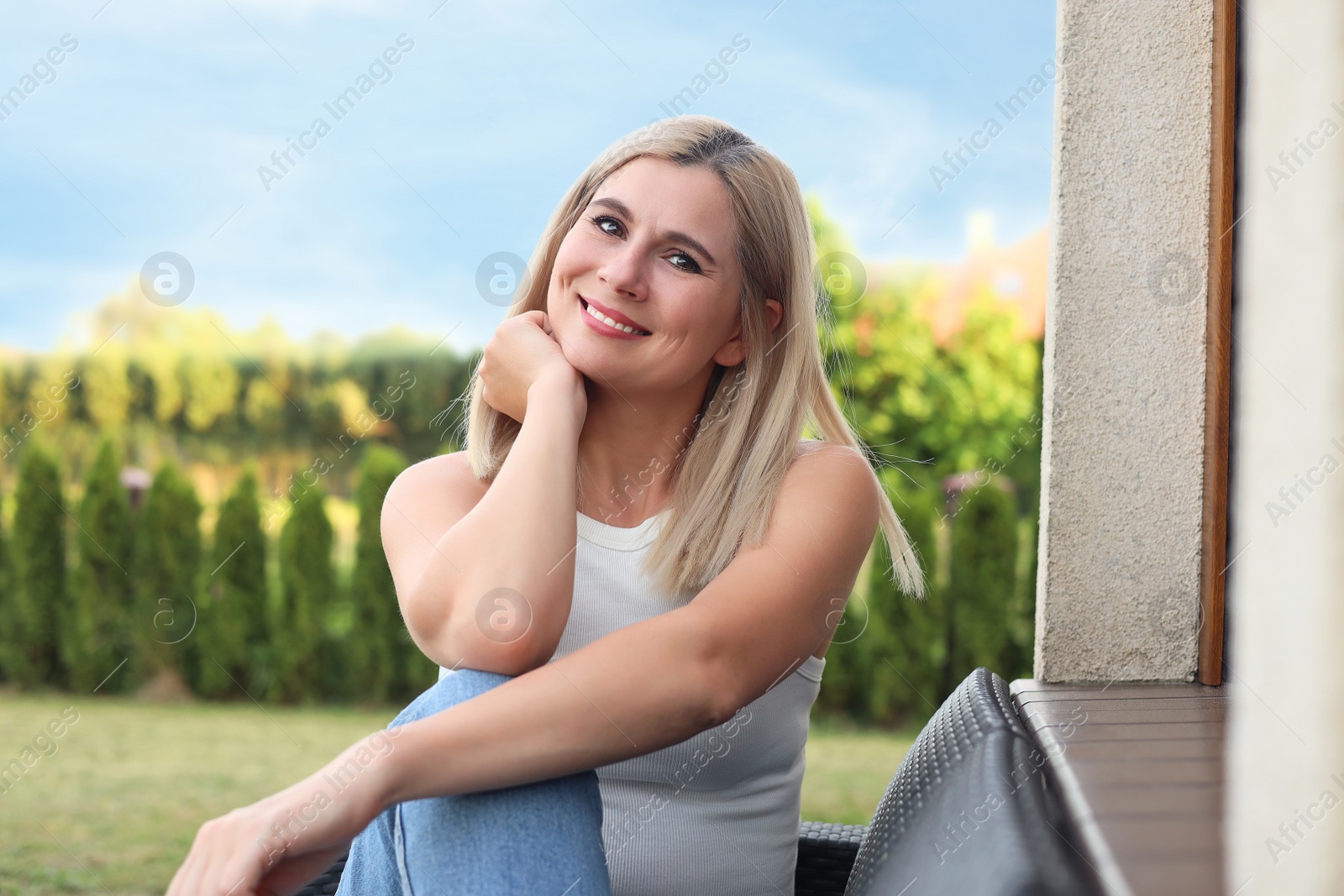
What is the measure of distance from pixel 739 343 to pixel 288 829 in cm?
110

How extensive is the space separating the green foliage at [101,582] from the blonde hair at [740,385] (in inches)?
258

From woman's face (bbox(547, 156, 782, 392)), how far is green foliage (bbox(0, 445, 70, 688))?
709 centimetres

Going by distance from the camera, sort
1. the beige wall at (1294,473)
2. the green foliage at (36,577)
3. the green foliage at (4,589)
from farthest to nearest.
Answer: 1. the green foliage at (4,589)
2. the green foliage at (36,577)
3. the beige wall at (1294,473)

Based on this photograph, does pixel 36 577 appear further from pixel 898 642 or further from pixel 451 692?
pixel 451 692

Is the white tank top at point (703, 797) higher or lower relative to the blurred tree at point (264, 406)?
lower

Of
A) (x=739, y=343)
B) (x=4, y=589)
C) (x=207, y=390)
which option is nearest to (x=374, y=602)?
(x=207, y=390)

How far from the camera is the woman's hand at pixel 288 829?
1159mm

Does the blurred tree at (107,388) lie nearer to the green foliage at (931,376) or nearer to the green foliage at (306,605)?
the green foliage at (306,605)

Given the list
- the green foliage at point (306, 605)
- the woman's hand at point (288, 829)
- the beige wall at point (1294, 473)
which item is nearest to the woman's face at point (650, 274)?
the woman's hand at point (288, 829)

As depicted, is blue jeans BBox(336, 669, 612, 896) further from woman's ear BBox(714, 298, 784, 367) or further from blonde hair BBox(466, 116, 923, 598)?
woman's ear BBox(714, 298, 784, 367)

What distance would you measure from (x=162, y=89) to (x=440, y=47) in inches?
98.8

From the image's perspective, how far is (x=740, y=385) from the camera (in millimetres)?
1939

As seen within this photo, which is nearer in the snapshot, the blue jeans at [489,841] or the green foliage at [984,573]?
the blue jeans at [489,841]

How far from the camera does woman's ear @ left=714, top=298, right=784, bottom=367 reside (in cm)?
188
